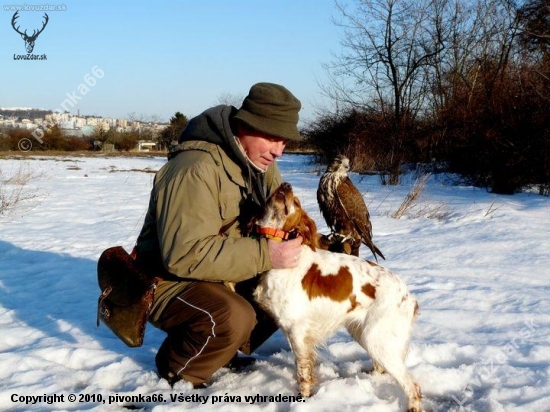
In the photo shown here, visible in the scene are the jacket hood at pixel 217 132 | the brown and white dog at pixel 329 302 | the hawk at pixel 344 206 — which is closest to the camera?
the brown and white dog at pixel 329 302

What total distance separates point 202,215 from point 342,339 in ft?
5.19

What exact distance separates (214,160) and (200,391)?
1.39 meters

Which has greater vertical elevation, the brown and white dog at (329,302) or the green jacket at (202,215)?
the green jacket at (202,215)

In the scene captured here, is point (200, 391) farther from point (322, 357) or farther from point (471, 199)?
point (471, 199)

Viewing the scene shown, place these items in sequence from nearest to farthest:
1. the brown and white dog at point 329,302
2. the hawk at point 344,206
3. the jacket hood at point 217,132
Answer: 1. the brown and white dog at point 329,302
2. the jacket hood at point 217,132
3. the hawk at point 344,206

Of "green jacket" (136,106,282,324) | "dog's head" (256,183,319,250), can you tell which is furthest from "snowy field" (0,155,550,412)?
"dog's head" (256,183,319,250)

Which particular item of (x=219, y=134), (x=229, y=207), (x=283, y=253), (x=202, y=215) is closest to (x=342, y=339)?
(x=283, y=253)

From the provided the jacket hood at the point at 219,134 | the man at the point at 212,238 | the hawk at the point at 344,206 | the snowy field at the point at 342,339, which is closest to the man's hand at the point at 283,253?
the man at the point at 212,238

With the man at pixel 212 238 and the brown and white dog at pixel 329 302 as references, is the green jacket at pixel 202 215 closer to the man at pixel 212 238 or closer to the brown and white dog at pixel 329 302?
the man at pixel 212 238

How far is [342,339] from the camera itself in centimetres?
366

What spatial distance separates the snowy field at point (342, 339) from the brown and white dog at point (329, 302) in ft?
0.88

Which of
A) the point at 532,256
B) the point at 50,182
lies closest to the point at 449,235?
the point at 532,256

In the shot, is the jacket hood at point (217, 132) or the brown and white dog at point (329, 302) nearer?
the brown and white dog at point (329, 302)

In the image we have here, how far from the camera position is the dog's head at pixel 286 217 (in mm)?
2811
